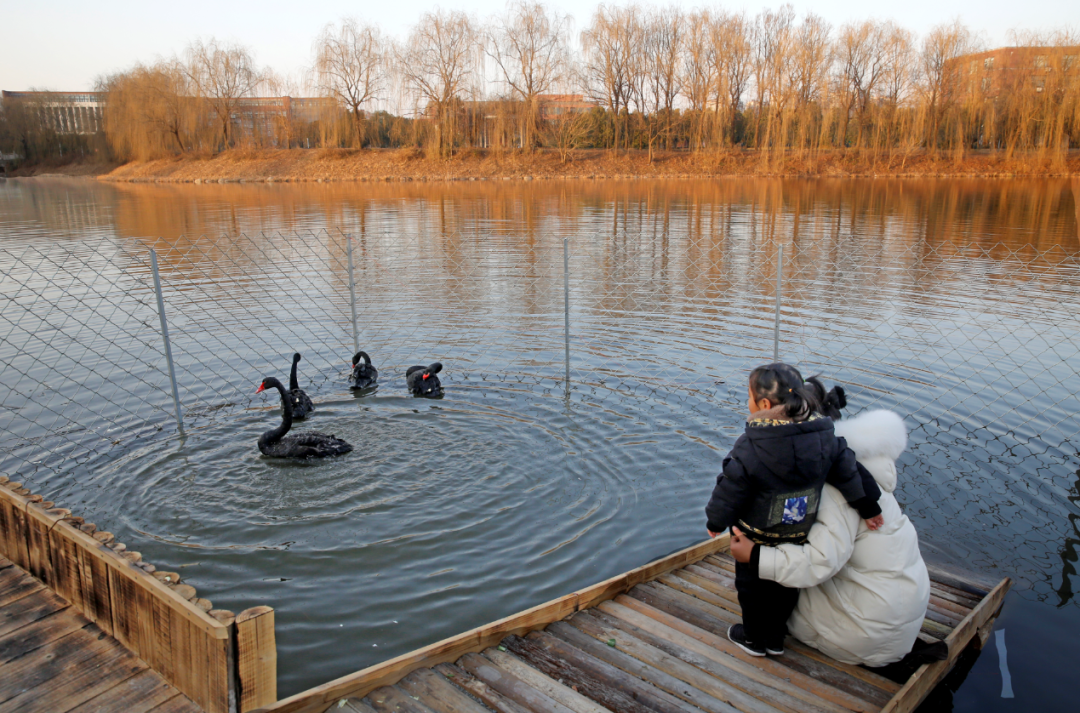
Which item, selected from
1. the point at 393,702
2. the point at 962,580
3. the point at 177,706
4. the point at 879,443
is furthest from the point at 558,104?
the point at 177,706

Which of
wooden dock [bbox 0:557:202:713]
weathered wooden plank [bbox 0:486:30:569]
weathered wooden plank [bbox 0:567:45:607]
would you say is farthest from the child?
weathered wooden plank [bbox 0:486:30:569]

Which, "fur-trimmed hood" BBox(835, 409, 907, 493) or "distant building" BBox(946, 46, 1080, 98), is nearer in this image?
"fur-trimmed hood" BBox(835, 409, 907, 493)

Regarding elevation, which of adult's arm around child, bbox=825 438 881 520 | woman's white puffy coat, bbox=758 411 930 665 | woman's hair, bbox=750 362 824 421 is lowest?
woman's white puffy coat, bbox=758 411 930 665

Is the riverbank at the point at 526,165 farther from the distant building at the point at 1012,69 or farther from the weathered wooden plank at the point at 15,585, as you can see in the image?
the weathered wooden plank at the point at 15,585

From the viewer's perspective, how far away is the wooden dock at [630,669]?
312 cm

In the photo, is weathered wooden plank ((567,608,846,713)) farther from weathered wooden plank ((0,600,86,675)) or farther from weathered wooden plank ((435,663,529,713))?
weathered wooden plank ((0,600,86,675))

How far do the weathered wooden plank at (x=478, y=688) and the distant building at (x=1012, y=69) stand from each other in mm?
51469

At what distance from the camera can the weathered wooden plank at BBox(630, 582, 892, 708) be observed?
128 inches

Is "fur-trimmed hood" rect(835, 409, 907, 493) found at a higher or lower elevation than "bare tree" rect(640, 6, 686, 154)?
lower

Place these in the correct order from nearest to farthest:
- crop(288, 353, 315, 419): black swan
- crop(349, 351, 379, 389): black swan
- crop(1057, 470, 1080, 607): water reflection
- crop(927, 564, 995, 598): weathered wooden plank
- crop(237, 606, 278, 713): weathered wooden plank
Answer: crop(237, 606, 278, 713): weathered wooden plank, crop(927, 564, 995, 598): weathered wooden plank, crop(1057, 470, 1080, 607): water reflection, crop(288, 353, 315, 419): black swan, crop(349, 351, 379, 389): black swan

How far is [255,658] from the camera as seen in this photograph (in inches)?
113

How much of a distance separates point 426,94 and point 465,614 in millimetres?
55764

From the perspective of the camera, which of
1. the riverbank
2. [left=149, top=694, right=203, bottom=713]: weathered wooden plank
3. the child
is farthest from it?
the riverbank

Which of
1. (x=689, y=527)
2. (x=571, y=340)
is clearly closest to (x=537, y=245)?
(x=571, y=340)
